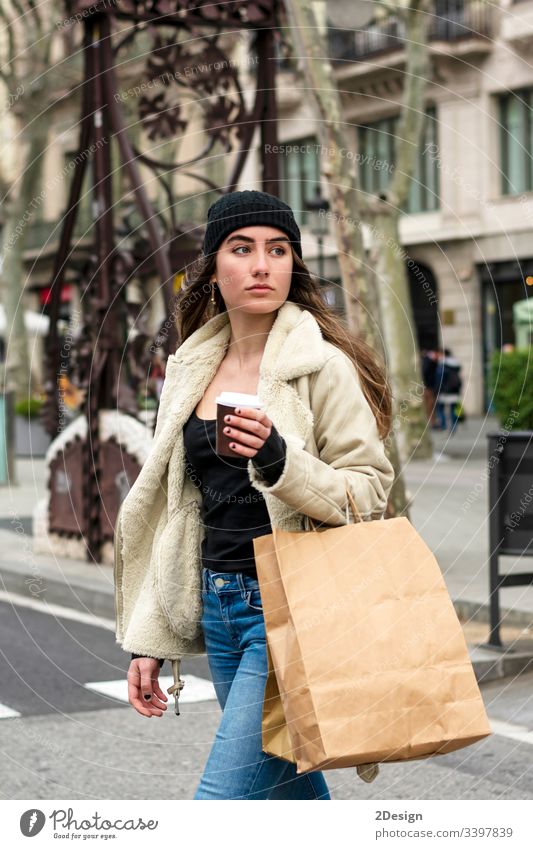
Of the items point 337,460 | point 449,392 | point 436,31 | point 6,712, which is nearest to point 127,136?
point 6,712

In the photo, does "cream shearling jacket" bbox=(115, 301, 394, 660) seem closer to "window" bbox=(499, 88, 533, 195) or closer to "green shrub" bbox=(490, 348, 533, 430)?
"green shrub" bbox=(490, 348, 533, 430)

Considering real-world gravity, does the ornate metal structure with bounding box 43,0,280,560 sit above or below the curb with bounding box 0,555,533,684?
above

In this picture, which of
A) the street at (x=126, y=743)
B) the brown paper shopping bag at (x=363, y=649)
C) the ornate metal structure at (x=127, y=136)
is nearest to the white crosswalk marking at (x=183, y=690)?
the street at (x=126, y=743)

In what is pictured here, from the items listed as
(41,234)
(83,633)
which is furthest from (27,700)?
(41,234)

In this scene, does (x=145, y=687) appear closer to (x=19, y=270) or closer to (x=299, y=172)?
(x=299, y=172)

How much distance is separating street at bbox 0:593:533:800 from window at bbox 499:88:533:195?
23.1 m

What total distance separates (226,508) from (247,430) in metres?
0.49

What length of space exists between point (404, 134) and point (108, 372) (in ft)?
29.0

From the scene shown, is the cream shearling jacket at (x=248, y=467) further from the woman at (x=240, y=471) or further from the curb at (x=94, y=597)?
the curb at (x=94, y=597)

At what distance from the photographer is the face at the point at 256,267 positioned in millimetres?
3021

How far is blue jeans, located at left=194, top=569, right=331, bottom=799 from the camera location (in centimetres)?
289

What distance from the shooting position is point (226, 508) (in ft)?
9.90

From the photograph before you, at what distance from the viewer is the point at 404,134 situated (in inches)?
713
